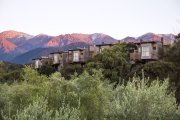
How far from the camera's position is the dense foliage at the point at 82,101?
75.4 feet

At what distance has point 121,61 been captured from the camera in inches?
2790

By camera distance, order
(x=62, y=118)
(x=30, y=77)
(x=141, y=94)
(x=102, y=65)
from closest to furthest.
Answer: (x=62, y=118) < (x=141, y=94) < (x=30, y=77) < (x=102, y=65)

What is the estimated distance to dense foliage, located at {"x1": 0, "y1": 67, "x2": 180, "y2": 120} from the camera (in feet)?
75.4

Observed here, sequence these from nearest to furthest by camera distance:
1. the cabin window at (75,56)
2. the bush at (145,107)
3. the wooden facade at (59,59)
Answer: the bush at (145,107) < the cabin window at (75,56) < the wooden facade at (59,59)

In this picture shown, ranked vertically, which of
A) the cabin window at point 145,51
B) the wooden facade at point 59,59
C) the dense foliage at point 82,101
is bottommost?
the wooden facade at point 59,59

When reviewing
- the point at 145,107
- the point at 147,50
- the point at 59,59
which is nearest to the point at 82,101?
the point at 145,107

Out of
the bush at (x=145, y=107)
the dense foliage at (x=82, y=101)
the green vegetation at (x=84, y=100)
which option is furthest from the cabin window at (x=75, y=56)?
the bush at (x=145, y=107)

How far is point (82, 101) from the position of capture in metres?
27.9

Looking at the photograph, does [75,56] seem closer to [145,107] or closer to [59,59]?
[59,59]

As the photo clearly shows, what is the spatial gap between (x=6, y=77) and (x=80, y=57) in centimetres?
1654

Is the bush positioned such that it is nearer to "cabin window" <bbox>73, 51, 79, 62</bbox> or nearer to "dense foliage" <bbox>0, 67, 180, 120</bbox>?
"dense foliage" <bbox>0, 67, 180, 120</bbox>

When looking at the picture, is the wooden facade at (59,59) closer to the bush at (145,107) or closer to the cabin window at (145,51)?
the cabin window at (145,51)

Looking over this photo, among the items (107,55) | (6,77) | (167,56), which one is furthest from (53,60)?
(167,56)

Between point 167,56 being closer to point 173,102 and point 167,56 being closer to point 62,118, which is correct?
point 173,102
